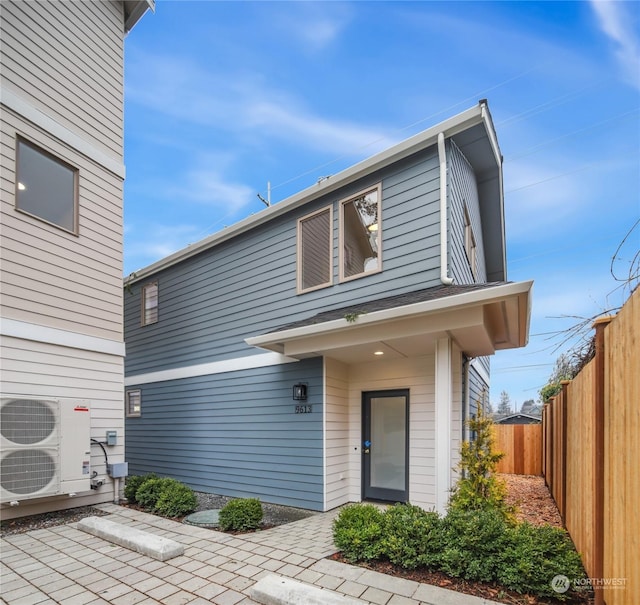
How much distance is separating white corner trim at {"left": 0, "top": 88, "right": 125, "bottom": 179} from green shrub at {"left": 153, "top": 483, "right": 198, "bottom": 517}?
212 inches

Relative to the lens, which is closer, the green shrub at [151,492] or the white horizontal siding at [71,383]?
the white horizontal siding at [71,383]

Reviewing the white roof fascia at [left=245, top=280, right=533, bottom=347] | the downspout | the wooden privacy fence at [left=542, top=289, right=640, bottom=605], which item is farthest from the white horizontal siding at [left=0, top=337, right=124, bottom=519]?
the wooden privacy fence at [left=542, top=289, right=640, bottom=605]

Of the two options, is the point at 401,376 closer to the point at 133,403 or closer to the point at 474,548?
the point at 474,548

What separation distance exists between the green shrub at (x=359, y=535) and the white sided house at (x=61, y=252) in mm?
3730

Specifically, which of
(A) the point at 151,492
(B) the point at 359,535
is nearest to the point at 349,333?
(B) the point at 359,535

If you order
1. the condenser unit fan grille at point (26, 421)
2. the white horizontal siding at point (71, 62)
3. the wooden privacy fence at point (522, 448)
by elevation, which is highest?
the white horizontal siding at point (71, 62)

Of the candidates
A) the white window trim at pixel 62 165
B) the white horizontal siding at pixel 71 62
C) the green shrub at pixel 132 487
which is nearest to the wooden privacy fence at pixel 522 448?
the green shrub at pixel 132 487

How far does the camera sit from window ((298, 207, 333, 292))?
6871mm

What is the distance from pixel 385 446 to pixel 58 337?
5.27 metres

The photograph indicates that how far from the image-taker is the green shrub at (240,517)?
488cm

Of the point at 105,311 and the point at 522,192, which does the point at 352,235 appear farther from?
the point at 522,192

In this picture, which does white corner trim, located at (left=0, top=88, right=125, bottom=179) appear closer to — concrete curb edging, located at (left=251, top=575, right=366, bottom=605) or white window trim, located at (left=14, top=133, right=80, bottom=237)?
white window trim, located at (left=14, top=133, right=80, bottom=237)

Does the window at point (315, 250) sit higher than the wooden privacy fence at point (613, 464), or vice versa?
the window at point (315, 250)

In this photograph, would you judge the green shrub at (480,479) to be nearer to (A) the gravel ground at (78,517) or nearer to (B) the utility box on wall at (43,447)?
(A) the gravel ground at (78,517)
